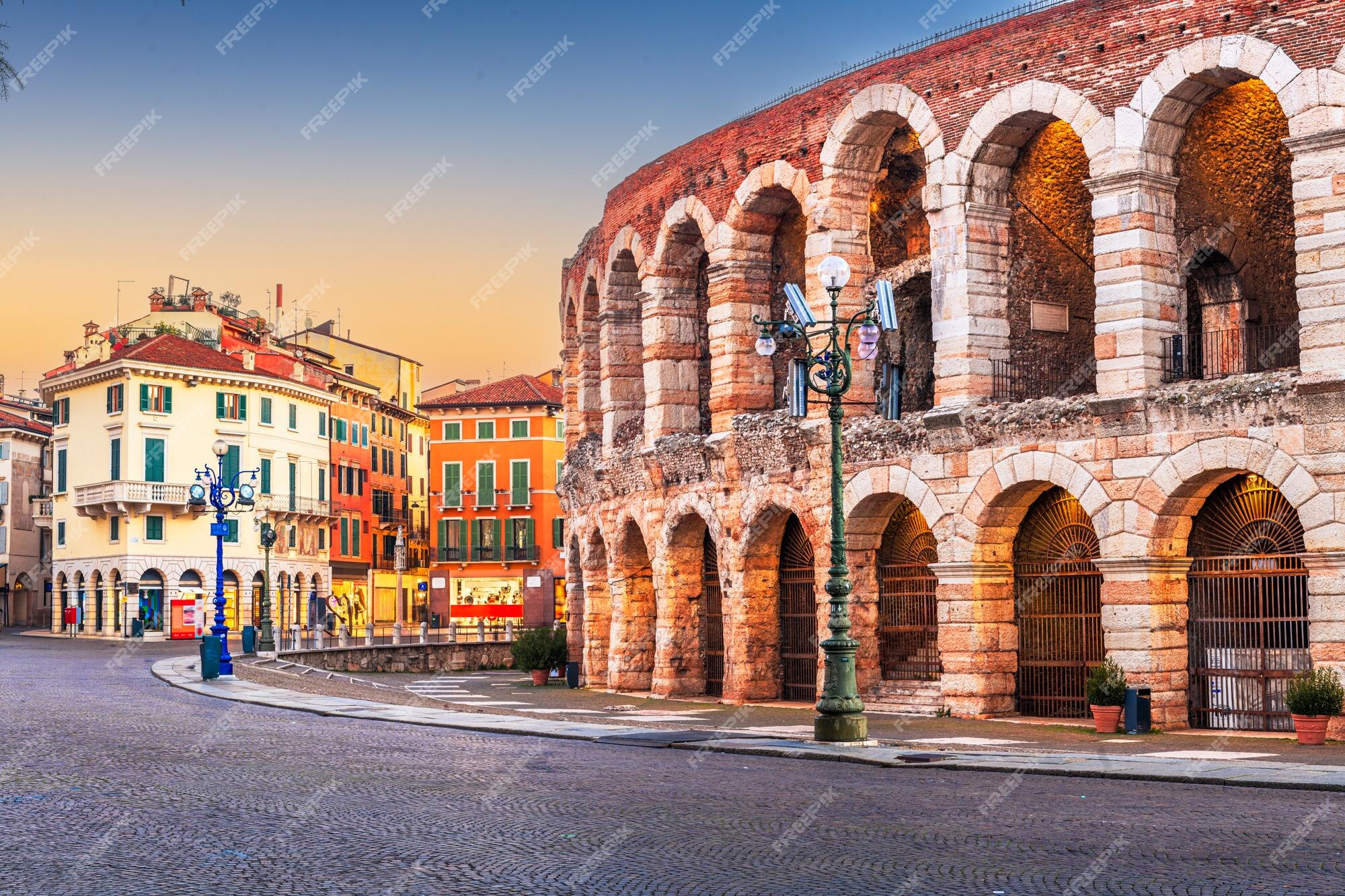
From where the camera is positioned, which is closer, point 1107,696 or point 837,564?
point 837,564

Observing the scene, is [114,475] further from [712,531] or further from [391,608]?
[712,531]

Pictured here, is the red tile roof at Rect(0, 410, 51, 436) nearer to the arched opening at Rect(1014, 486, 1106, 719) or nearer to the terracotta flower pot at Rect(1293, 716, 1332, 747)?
the arched opening at Rect(1014, 486, 1106, 719)

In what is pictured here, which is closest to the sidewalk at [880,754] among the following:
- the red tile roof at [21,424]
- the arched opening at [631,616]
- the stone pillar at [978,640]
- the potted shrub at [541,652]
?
the stone pillar at [978,640]

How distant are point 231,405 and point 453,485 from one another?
598 inches

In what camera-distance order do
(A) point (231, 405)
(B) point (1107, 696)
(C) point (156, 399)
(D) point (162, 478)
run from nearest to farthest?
(B) point (1107, 696) < (C) point (156, 399) < (D) point (162, 478) < (A) point (231, 405)

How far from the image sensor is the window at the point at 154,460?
236 feet

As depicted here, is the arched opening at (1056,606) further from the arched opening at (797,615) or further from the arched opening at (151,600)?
the arched opening at (151,600)

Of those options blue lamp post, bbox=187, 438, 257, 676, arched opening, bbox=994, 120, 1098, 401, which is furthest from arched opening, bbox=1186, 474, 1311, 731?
blue lamp post, bbox=187, 438, 257, 676

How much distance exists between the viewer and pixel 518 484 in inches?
3393

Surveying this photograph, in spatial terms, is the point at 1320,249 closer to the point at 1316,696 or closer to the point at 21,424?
the point at 1316,696

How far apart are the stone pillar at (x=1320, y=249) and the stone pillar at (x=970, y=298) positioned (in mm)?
5653

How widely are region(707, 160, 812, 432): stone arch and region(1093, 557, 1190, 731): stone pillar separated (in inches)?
376

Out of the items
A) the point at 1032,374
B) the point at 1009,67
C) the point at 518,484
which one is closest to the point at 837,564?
the point at 1032,374

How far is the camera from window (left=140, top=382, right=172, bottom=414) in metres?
71.6
